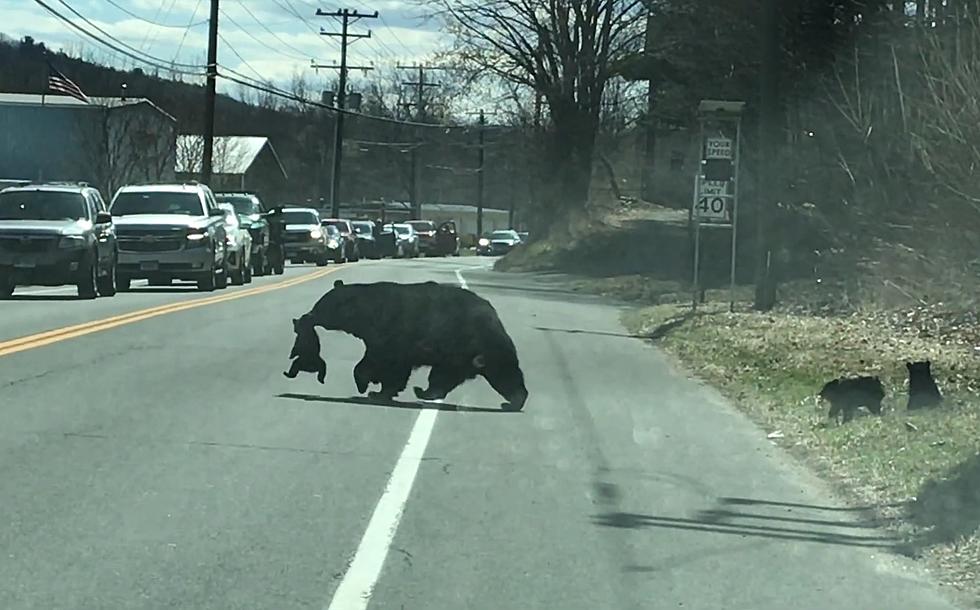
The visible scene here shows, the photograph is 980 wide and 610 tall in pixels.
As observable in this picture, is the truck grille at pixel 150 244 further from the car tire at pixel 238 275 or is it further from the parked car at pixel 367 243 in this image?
the parked car at pixel 367 243

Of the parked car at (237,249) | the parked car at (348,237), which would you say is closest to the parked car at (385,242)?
the parked car at (348,237)

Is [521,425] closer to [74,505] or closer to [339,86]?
[74,505]

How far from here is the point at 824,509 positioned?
947 centimetres

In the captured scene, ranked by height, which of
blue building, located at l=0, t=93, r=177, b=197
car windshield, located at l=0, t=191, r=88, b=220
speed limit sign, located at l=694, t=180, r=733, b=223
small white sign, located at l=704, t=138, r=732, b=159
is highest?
blue building, located at l=0, t=93, r=177, b=197

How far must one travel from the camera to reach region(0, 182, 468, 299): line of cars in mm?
24781

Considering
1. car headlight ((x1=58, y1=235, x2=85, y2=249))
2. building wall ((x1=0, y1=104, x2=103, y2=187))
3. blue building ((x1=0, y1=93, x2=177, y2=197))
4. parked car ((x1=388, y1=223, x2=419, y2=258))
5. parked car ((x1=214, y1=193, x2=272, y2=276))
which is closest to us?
car headlight ((x1=58, y1=235, x2=85, y2=249))

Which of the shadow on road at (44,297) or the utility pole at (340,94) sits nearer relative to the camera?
the shadow on road at (44,297)

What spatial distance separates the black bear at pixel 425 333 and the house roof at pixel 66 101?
53459 millimetres

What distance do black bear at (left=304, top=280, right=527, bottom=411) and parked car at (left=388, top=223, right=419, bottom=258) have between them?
55.5 m

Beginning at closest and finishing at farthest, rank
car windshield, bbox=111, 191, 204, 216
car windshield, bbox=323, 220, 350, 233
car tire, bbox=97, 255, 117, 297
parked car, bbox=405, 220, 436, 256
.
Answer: car tire, bbox=97, 255, 117, 297 → car windshield, bbox=111, 191, 204, 216 → car windshield, bbox=323, 220, 350, 233 → parked car, bbox=405, 220, 436, 256

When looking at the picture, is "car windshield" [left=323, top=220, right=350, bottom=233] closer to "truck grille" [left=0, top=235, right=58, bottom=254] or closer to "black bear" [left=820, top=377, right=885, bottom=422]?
"truck grille" [left=0, top=235, right=58, bottom=254]

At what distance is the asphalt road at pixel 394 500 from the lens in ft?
23.4

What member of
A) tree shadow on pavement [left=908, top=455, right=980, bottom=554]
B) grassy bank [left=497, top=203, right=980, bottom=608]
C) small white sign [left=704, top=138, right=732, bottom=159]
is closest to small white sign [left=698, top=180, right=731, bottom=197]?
small white sign [left=704, top=138, right=732, bottom=159]

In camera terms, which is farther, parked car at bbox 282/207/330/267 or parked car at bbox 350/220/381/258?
parked car at bbox 350/220/381/258
